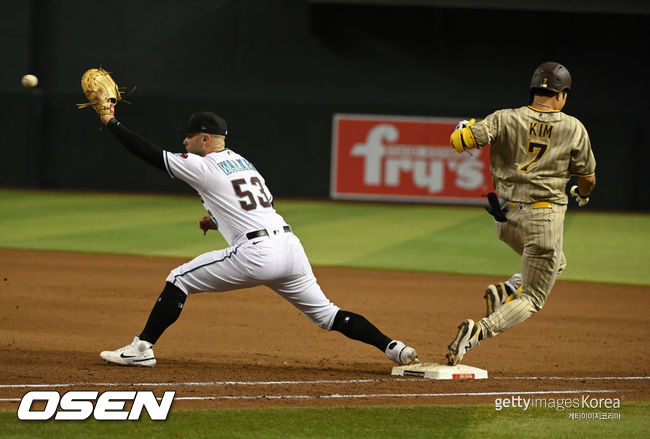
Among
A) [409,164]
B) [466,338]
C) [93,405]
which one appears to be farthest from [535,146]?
[409,164]

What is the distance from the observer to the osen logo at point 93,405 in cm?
511

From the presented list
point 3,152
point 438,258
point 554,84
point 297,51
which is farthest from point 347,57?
point 554,84

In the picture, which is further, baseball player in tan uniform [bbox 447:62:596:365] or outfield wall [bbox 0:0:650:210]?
outfield wall [bbox 0:0:650:210]

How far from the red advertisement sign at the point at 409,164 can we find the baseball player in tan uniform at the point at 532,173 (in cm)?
1636

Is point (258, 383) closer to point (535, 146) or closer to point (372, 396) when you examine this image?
point (372, 396)

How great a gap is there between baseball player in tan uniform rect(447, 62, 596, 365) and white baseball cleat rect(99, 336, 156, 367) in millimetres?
2046

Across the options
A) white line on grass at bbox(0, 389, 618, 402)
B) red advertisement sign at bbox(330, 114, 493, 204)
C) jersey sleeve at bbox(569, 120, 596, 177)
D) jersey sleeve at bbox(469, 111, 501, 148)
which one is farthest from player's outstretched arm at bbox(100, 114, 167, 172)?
red advertisement sign at bbox(330, 114, 493, 204)

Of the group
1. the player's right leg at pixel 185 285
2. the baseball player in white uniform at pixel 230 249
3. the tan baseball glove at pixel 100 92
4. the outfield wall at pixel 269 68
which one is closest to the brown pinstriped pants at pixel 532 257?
the baseball player in white uniform at pixel 230 249

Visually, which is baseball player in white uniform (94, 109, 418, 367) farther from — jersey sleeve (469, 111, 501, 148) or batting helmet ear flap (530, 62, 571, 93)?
batting helmet ear flap (530, 62, 571, 93)

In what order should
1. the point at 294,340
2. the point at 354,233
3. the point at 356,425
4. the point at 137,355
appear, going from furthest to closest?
the point at 354,233
the point at 294,340
the point at 137,355
the point at 356,425

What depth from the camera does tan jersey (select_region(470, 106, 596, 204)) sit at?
627cm

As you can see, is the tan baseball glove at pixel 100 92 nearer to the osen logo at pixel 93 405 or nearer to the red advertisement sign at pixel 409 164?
the osen logo at pixel 93 405

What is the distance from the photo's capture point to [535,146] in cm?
628

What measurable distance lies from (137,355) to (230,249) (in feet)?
3.24
